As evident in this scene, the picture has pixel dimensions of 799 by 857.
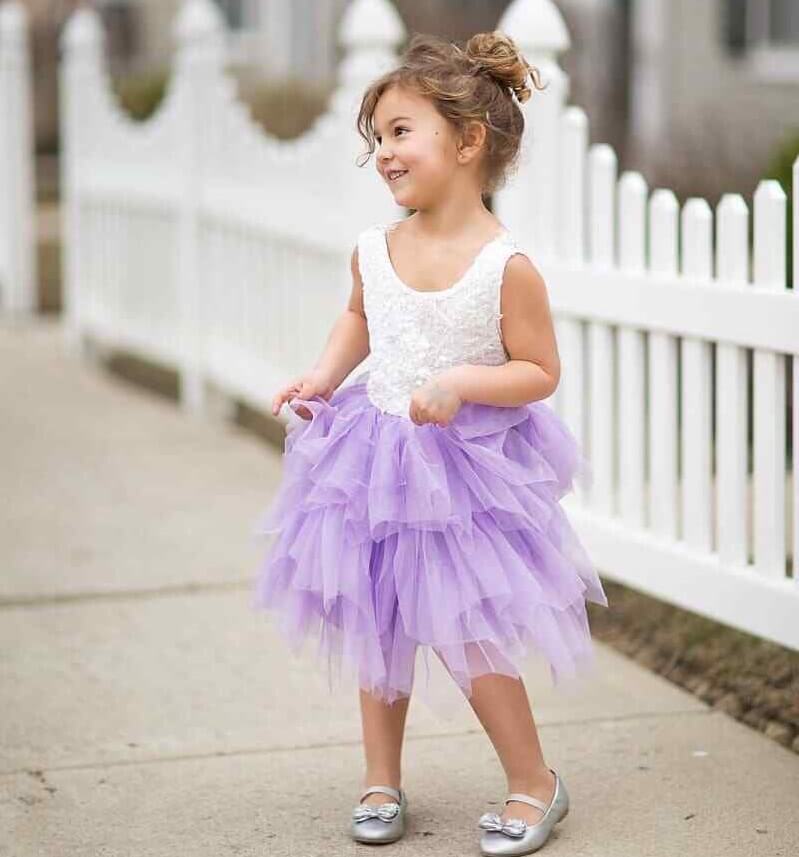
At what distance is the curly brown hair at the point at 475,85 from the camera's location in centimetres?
327

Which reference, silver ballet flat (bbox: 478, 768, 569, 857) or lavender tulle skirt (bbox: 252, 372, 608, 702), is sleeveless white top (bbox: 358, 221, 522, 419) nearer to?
lavender tulle skirt (bbox: 252, 372, 608, 702)

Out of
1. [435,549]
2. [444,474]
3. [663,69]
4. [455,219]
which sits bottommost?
[435,549]

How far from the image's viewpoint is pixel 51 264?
14602 millimetres

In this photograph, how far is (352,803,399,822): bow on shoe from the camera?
11.1 ft

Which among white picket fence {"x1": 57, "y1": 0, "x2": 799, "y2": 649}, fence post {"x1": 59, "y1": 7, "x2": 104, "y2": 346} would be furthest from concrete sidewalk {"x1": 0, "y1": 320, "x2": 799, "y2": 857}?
fence post {"x1": 59, "y1": 7, "x2": 104, "y2": 346}

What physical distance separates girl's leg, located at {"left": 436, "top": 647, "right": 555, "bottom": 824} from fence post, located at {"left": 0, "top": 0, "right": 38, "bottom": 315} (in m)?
8.97

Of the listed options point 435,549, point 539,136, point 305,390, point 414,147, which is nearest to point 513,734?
point 435,549

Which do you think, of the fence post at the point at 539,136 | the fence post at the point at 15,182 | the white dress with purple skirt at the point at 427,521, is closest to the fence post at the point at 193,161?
the fence post at the point at 539,136

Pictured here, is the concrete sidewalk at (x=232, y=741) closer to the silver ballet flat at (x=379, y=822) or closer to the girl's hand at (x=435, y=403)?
the silver ballet flat at (x=379, y=822)

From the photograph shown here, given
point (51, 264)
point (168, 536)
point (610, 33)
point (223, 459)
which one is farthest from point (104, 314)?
point (610, 33)

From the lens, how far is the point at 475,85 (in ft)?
10.8

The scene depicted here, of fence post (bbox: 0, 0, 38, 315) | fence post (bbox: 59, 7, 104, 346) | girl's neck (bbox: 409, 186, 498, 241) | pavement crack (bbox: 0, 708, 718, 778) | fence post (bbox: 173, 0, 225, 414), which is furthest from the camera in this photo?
fence post (bbox: 0, 0, 38, 315)

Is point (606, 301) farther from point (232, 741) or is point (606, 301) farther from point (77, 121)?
point (77, 121)

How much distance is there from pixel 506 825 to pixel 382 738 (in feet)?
0.94
